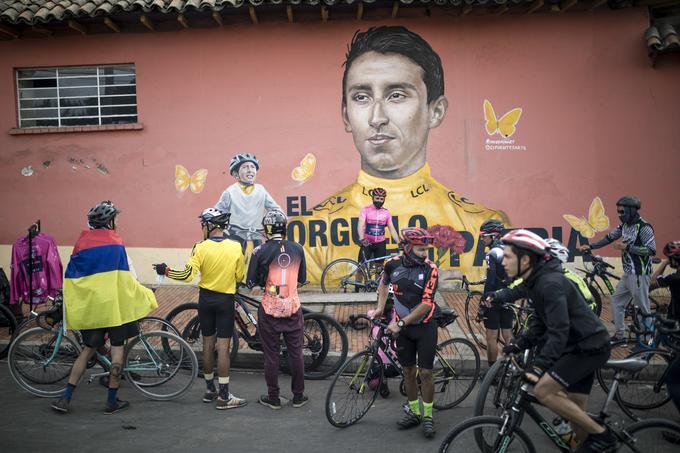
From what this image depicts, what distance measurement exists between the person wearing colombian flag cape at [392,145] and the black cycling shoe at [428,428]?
5.77 metres

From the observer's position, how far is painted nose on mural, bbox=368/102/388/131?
1052 centimetres

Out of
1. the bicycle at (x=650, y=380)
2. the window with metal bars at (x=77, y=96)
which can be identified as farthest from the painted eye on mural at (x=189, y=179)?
the bicycle at (x=650, y=380)

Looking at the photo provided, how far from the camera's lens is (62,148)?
Answer: 10.9 m

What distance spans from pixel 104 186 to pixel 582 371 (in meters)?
9.57

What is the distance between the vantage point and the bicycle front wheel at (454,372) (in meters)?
5.82

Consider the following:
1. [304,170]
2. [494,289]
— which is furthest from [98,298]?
[304,170]

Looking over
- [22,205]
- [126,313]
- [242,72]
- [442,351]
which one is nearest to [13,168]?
[22,205]

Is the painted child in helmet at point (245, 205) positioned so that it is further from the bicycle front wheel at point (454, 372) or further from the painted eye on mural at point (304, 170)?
the bicycle front wheel at point (454, 372)

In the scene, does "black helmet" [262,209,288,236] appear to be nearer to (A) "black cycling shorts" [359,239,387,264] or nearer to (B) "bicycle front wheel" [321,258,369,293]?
(A) "black cycling shorts" [359,239,387,264]

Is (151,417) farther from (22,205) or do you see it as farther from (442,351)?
(22,205)

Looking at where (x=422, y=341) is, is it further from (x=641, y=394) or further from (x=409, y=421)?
(x=641, y=394)

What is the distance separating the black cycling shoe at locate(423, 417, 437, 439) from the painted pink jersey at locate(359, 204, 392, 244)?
4833 millimetres

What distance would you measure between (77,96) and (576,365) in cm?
1045

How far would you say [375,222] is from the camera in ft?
31.8
